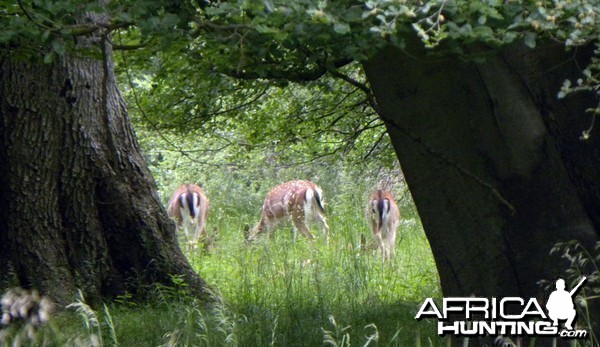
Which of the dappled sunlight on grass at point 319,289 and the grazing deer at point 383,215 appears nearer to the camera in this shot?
the dappled sunlight on grass at point 319,289

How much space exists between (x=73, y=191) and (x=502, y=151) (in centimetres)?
378

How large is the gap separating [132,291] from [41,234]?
0.94m

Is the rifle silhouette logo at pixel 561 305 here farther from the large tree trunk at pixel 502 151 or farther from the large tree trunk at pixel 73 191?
the large tree trunk at pixel 73 191

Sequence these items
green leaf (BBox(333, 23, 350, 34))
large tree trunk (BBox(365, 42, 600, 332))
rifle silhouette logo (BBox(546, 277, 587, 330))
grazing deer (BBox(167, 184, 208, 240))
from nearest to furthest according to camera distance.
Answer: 1. green leaf (BBox(333, 23, 350, 34))
2. rifle silhouette logo (BBox(546, 277, 587, 330))
3. large tree trunk (BBox(365, 42, 600, 332))
4. grazing deer (BBox(167, 184, 208, 240))

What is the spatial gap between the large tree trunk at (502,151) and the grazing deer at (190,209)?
1117 cm

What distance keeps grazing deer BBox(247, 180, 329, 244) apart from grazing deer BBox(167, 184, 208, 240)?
0.92 metres

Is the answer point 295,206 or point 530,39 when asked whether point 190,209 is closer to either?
point 295,206

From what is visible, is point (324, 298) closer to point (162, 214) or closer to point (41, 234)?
point (162, 214)

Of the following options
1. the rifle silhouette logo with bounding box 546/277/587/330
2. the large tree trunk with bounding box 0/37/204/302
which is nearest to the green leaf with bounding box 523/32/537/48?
the rifle silhouette logo with bounding box 546/277/587/330

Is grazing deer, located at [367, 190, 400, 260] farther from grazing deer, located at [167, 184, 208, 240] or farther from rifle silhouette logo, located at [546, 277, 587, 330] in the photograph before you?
rifle silhouette logo, located at [546, 277, 587, 330]

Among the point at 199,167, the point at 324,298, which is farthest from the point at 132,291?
the point at 199,167

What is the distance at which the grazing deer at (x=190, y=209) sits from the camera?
17.5 m

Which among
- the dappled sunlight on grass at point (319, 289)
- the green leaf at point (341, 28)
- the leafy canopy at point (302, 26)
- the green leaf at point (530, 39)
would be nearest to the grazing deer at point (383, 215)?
the dappled sunlight on grass at point (319, 289)

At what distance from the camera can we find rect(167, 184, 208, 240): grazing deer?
57.3ft
